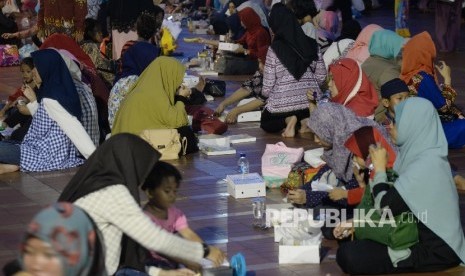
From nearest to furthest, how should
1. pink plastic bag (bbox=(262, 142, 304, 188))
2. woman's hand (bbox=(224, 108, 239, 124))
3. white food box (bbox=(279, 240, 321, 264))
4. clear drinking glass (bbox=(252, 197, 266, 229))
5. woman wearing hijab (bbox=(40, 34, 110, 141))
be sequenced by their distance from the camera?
white food box (bbox=(279, 240, 321, 264)) → clear drinking glass (bbox=(252, 197, 266, 229)) → pink plastic bag (bbox=(262, 142, 304, 188)) → woman wearing hijab (bbox=(40, 34, 110, 141)) → woman's hand (bbox=(224, 108, 239, 124))

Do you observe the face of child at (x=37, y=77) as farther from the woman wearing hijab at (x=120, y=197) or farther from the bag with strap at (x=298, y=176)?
the woman wearing hijab at (x=120, y=197)

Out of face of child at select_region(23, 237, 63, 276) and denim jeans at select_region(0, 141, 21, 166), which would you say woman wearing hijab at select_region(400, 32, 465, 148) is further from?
face of child at select_region(23, 237, 63, 276)

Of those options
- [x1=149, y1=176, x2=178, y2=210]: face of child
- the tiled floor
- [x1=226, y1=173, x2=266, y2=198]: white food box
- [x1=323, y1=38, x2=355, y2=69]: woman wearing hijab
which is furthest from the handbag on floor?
[x1=149, y1=176, x2=178, y2=210]: face of child

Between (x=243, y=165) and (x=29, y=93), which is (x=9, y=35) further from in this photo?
(x=243, y=165)

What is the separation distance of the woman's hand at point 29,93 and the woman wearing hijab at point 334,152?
129 inches

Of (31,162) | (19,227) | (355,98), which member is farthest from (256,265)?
(31,162)

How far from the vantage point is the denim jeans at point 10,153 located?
10352 mm

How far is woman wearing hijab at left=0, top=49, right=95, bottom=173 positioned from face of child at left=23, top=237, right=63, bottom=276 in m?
6.04

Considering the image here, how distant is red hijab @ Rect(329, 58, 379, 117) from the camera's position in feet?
32.3

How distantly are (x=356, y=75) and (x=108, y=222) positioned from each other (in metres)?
4.75

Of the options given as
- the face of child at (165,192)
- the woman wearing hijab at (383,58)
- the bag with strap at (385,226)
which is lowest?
the woman wearing hijab at (383,58)

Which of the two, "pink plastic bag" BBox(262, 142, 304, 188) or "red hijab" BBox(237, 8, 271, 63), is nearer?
"pink plastic bag" BBox(262, 142, 304, 188)

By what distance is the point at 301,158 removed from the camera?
9570 mm

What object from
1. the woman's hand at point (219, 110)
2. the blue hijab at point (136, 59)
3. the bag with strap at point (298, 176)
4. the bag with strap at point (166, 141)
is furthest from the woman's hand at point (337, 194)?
the woman's hand at point (219, 110)
